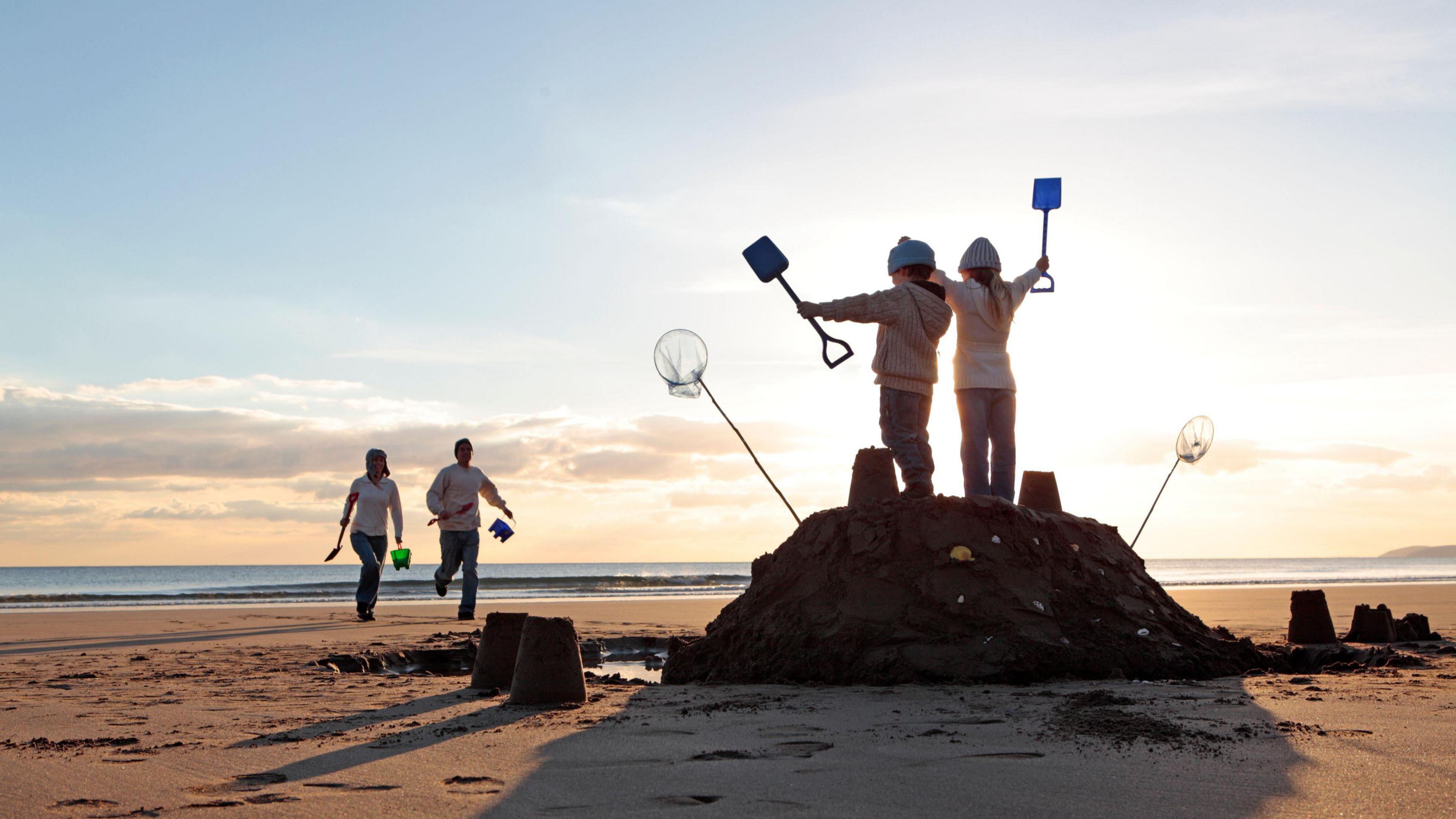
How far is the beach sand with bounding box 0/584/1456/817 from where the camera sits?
2.61 m

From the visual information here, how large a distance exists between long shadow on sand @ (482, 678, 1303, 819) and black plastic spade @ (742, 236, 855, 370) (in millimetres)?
2122

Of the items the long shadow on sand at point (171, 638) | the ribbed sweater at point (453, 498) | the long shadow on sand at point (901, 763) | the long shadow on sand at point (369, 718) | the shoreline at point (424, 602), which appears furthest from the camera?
the shoreline at point (424, 602)

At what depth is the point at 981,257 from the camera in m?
6.14

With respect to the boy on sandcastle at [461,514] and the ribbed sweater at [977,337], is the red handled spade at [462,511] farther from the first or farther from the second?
the ribbed sweater at [977,337]

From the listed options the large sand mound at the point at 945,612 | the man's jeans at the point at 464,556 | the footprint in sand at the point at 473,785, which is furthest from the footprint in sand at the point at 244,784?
the man's jeans at the point at 464,556

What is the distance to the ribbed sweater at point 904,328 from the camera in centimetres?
564

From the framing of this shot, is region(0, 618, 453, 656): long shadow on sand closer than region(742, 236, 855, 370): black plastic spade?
No

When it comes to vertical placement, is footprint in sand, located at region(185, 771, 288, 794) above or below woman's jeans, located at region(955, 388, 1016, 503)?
below

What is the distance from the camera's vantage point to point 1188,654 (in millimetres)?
5090

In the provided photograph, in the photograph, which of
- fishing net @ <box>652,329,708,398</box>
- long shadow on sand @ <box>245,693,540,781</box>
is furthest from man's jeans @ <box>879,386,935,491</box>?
long shadow on sand @ <box>245,693,540,781</box>

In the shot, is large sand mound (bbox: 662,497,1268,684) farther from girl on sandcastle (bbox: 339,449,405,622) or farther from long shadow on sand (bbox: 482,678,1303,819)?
girl on sandcastle (bbox: 339,449,405,622)

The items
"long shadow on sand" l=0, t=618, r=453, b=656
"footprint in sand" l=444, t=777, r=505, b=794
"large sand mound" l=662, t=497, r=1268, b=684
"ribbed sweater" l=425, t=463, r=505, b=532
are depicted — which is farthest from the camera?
"ribbed sweater" l=425, t=463, r=505, b=532

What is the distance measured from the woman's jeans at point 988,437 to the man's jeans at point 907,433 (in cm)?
35

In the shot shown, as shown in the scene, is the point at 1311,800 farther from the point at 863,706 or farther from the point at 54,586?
the point at 54,586
